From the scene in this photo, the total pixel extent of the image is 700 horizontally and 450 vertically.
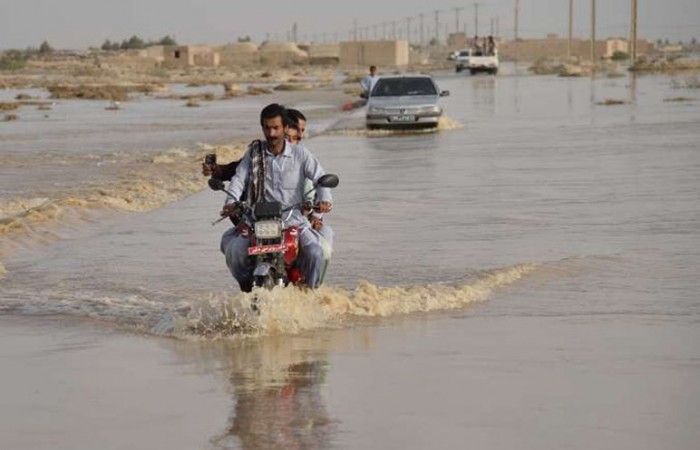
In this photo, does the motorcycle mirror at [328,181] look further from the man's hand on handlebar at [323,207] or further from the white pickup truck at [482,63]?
the white pickup truck at [482,63]

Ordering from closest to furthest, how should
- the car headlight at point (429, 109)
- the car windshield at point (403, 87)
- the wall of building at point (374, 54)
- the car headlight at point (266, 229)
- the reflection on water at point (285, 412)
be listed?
the reflection on water at point (285, 412) < the car headlight at point (266, 229) < the car headlight at point (429, 109) < the car windshield at point (403, 87) < the wall of building at point (374, 54)

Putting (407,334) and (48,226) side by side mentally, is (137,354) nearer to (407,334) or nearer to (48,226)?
(407,334)

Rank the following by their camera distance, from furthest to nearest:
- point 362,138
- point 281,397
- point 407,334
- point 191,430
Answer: point 362,138 < point 407,334 < point 281,397 < point 191,430

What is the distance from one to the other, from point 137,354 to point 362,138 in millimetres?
24114

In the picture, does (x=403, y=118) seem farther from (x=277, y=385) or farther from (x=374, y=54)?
(x=374, y=54)

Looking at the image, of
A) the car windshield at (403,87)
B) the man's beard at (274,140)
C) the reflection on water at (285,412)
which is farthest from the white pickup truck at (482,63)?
the reflection on water at (285,412)

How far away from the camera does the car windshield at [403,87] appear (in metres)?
37.0

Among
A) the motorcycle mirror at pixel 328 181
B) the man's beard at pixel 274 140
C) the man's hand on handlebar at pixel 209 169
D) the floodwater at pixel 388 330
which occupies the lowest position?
the floodwater at pixel 388 330

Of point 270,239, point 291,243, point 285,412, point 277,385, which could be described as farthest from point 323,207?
point 285,412

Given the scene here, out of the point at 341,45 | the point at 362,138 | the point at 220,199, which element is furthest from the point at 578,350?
Answer: the point at 341,45

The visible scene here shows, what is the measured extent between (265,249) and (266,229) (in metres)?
0.14

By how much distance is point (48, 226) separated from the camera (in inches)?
704

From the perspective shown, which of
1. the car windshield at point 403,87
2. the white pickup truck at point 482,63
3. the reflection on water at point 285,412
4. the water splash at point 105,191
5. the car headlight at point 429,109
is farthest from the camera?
the white pickup truck at point 482,63

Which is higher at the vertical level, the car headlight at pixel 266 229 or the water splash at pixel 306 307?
the car headlight at pixel 266 229
